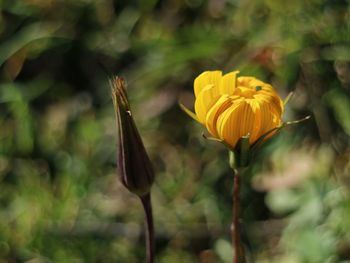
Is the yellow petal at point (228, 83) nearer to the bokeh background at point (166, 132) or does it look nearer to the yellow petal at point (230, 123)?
the yellow petal at point (230, 123)

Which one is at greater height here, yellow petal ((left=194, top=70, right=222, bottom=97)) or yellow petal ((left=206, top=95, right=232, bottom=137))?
yellow petal ((left=194, top=70, right=222, bottom=97))

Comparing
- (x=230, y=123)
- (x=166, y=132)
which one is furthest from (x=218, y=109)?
(x=166, y=132)

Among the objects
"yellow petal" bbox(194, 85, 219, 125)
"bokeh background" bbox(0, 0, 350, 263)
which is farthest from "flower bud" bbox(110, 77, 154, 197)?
"bokeh background" bbox(0, 0, 350, 263)

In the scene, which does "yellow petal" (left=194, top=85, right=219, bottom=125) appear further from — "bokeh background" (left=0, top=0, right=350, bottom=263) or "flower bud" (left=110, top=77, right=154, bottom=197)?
"bokeh background" (left=0, top=0, right=350, bottom=263)

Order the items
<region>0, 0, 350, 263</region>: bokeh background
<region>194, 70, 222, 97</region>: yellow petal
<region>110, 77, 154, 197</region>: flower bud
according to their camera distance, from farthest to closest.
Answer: <region>0, 0, 350, 263</region>: bokeh background
<region>194, 70, 222, 97</region>: yellow petal
<region>110, 77, 154, 197</region>: flower bud

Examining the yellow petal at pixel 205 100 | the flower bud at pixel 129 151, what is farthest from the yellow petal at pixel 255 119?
the flower bud at pixel 129 151

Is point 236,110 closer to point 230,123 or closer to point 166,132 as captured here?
point 230,123

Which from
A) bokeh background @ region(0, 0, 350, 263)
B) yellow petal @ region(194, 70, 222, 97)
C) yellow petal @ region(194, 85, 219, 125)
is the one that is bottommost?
bokeh background @ region(0, 0, 350, 263)
